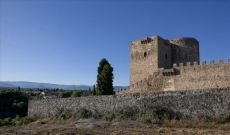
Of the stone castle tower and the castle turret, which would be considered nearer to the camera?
the stone castle tower

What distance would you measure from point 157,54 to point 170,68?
2016 millimetres

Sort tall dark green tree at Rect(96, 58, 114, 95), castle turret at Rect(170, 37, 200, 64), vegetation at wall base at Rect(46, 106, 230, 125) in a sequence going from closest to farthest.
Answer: vegetation at wall base at Rect(46, 106, 230, 125), tall dark green tree at Rect(96, 58, 114, 95), castle turret at Rect(170, 37, 200, 64)

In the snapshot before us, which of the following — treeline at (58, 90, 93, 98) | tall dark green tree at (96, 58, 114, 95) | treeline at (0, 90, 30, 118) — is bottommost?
treeline at (0, 90, 30, 118)

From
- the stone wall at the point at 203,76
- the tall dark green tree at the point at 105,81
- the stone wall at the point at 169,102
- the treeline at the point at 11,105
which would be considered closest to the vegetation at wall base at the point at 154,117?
the stone wall at the point at 169,102

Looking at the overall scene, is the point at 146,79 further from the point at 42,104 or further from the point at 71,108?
the point at 42,104

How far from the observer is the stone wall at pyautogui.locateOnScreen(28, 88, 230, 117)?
16.5 metres

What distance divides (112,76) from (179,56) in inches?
315

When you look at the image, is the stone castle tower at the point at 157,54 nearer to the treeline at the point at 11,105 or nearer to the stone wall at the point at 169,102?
the stone wall at the point at 169,102

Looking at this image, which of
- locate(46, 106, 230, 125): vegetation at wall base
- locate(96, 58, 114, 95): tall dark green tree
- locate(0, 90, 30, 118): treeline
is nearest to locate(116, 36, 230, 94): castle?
locate(96, 58, 114, 95): tall dark green tree

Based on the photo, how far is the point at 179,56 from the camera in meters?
31.0

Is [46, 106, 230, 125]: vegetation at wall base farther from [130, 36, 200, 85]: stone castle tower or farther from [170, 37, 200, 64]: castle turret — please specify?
[170, 37, 200, 64]: castle turret

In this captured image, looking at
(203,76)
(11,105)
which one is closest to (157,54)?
(203,76)

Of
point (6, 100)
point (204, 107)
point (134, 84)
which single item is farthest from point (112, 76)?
point (6, 100)

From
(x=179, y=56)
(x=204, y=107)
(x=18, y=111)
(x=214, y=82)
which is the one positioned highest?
(x=179, y=56)
